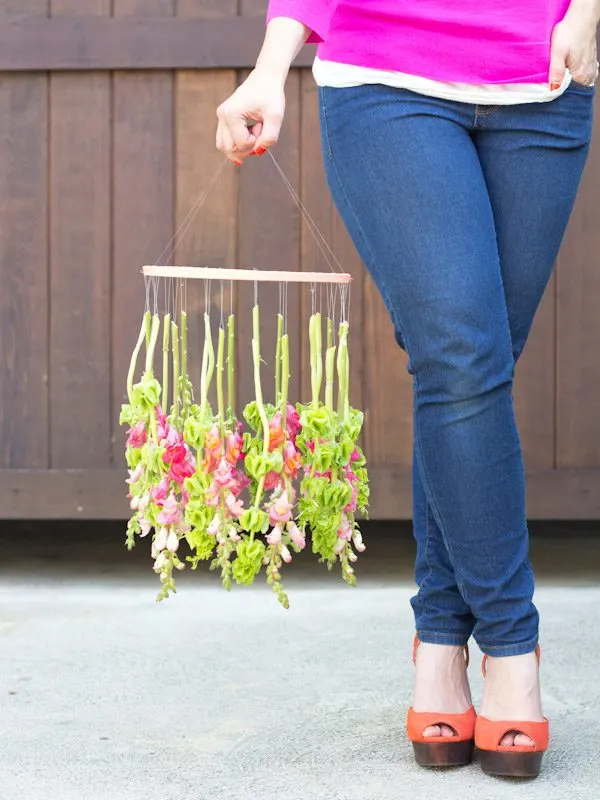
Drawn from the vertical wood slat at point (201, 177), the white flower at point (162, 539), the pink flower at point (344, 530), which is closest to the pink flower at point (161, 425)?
the white flower at point (162, 539)

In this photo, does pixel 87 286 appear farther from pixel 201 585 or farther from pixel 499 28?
pixel 499 28

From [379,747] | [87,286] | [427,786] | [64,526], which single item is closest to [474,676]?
[379,747]

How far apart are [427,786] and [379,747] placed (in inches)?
6.8

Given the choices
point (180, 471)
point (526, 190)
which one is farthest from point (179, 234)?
point (526, 190)

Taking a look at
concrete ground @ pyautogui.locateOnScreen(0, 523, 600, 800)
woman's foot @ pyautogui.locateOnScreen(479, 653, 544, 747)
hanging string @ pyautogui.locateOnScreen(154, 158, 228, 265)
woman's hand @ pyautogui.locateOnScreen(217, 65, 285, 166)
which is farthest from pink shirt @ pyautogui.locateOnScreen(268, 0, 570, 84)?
hanging string @ pyautogui.locateOnScreen(154, 158, 228, 265)

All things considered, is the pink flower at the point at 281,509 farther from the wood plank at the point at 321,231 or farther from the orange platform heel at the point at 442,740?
the wood plank at the point at 321,231

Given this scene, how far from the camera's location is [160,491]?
1.71m

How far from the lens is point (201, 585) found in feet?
9.80

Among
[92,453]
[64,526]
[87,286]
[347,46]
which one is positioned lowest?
[64,526]

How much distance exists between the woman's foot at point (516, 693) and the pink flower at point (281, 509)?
352 mm

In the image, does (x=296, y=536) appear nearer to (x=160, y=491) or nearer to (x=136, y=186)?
(x=160, y=491)

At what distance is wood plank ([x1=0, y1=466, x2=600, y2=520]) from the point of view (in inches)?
116

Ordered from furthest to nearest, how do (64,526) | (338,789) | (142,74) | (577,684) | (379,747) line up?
(64,526) → (142,74) → (577,684) → (379,747) → (338,789)

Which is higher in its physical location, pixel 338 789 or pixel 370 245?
pixel 370 245
